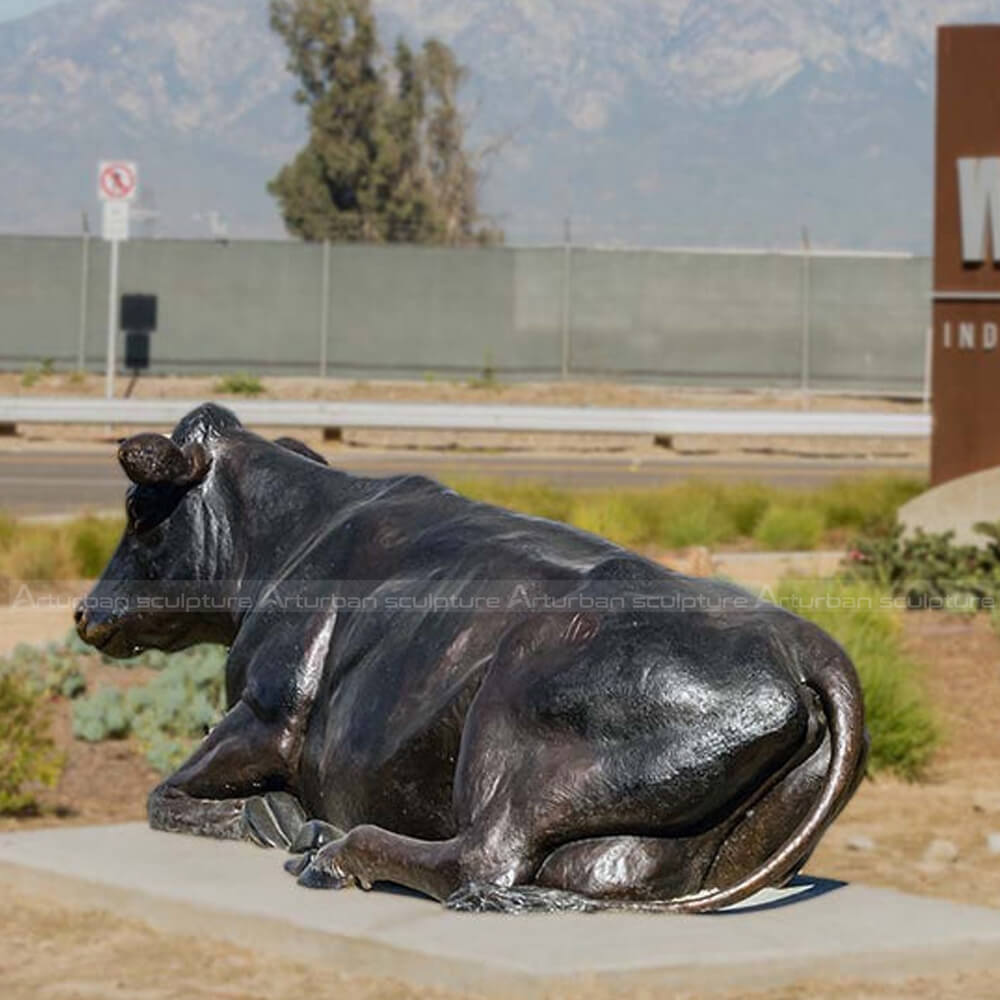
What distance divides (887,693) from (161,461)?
499cm

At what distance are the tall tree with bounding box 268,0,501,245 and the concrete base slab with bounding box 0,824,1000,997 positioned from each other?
5437 cm

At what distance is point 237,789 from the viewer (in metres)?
6.71

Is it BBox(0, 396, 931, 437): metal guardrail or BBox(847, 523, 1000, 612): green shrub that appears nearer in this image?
BBox(847, 523, 1000, 612): green shrub

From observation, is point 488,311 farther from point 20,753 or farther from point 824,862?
point 824,862

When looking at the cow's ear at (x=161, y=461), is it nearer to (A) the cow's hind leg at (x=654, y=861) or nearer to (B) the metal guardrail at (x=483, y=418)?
(A) the cow's hind leg at (x=654, y=861)

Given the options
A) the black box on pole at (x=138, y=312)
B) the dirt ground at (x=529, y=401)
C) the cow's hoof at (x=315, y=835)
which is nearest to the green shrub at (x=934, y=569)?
the cow's hoof at (x=315, y=835)

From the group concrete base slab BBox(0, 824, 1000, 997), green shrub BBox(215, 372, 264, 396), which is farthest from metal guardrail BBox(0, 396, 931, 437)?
concrete base slab BBox(0, 824, 1000, 997)

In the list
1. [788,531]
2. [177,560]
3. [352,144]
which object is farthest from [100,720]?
[352,144]

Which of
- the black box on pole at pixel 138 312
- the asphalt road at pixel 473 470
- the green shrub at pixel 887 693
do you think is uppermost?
the black box on pole at pixel 138 312

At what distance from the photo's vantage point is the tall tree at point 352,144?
62000 millimetres

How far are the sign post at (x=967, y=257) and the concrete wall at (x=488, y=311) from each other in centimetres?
2522

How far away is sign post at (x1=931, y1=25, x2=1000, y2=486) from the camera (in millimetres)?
16797

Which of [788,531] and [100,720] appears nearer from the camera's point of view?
[100,720]

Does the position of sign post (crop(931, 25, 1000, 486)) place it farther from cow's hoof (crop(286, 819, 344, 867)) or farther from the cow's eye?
cow's hoof (crop(286, 819, 344, 867))
